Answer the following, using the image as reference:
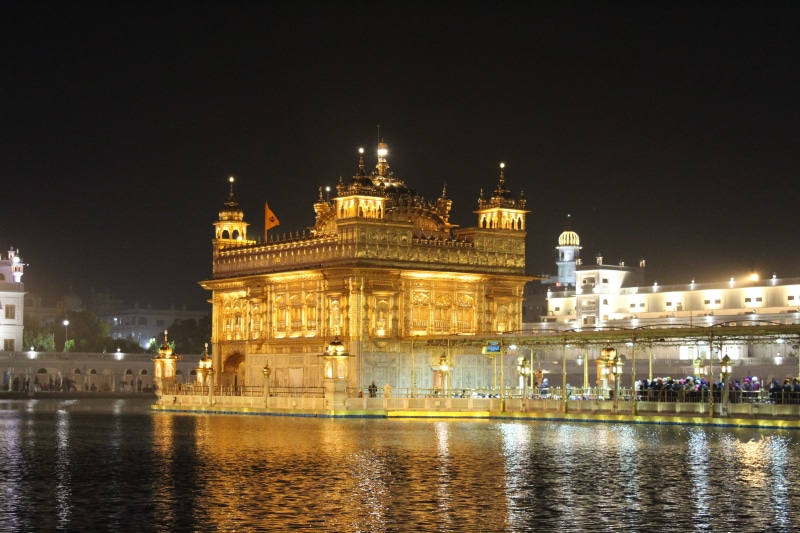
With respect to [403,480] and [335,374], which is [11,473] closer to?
[403,480]

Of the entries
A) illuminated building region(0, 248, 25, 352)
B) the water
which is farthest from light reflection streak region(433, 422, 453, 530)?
illuminated building region(0, 248, 25, 352)

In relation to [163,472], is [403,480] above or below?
below

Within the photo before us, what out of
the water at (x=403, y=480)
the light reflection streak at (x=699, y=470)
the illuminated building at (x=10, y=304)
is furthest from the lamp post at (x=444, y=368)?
the illuminated building at (x=10, y=304)

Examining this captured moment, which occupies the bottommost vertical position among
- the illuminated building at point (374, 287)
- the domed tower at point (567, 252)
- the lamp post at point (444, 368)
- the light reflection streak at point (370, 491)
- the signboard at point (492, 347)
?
the light reflection streak at point (370, 491)

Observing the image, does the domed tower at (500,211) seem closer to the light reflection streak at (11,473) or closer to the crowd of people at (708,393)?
the crowd of people at (708,393)

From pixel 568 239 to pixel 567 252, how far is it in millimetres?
2189

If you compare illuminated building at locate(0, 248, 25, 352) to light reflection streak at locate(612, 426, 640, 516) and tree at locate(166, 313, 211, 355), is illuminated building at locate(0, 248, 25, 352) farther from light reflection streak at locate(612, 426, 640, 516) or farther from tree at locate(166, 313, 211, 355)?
light reflection streak at locate(612, 426, 640, 516)

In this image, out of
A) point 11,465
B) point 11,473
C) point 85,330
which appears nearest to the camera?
point 11,473

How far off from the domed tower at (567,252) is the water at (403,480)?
12080cm

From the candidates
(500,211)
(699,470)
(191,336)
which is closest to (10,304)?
(191,336)

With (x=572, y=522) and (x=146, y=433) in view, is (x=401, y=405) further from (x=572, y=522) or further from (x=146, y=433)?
(x=572, y=522)

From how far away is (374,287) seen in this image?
66.3m

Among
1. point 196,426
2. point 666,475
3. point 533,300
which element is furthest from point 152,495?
point 533,300

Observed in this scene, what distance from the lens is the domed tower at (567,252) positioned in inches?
6742
